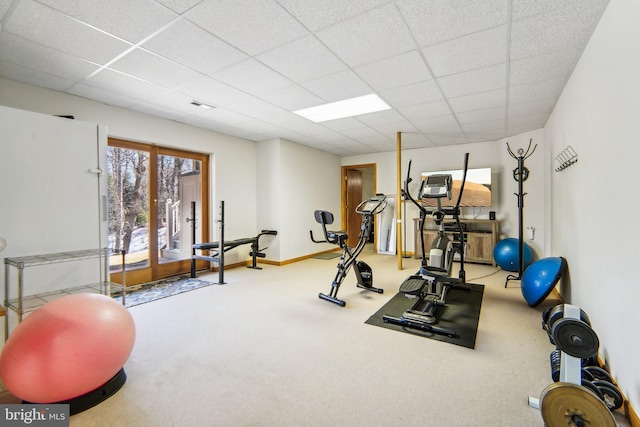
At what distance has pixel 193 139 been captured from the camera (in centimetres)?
486

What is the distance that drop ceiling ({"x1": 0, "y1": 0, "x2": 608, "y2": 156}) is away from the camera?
1974 mm

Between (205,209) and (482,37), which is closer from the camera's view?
(482,37)

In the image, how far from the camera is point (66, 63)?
8.86 ft

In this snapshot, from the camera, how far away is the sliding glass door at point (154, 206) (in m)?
4.15

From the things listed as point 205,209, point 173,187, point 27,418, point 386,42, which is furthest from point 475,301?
point 173,187

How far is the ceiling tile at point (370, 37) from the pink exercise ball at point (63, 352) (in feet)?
8.33

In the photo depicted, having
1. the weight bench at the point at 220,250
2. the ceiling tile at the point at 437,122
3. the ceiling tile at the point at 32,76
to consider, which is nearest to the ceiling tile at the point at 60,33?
the ceiling tile at the point at 32,76

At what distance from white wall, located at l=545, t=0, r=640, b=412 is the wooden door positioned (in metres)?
5.26

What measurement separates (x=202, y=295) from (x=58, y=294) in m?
1.70

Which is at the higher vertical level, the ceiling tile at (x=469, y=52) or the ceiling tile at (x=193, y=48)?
the ceiling tile at (x=193, y=48)

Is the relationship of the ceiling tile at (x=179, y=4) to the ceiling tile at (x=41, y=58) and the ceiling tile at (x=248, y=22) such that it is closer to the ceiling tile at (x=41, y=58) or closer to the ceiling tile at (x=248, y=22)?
the ceiling tile at (x=248, y=22)

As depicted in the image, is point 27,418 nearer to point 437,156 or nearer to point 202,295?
point 202,295

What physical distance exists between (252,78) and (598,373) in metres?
3.74

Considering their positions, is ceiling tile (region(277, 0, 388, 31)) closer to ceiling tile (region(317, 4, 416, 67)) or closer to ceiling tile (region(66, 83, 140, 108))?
ceiling tile (region(317, 4, 416, 67))
